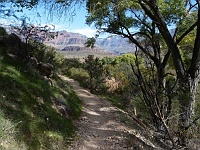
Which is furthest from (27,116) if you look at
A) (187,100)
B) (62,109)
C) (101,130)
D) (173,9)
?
(173,9)

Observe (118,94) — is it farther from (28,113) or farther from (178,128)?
(178,128)

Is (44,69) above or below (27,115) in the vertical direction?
above

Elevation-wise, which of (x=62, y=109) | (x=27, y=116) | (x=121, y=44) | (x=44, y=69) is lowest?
(x=62, y=109)

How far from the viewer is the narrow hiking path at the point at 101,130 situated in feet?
24.8

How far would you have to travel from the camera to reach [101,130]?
8.95 metres

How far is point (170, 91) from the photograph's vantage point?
553cm

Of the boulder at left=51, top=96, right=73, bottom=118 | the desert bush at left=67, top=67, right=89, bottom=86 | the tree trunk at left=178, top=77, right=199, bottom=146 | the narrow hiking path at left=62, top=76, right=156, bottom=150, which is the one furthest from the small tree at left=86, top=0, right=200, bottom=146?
the desert bush at left=67, top=67, right=89, bottom=86

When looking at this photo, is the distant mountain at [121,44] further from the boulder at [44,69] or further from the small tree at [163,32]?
the boulder at [44,69]

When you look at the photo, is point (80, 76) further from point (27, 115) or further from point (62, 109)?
point (27, 115)

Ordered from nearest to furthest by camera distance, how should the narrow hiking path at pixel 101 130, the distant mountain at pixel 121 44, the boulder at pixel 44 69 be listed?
1. the narrow hiking path at pixel 101 130
2. the distant mountain at pixel 121 44
3. the boulder at pixel 44 69

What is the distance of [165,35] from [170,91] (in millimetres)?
1487

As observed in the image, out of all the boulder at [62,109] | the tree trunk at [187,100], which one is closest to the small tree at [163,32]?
the tree trunk at [187,100]

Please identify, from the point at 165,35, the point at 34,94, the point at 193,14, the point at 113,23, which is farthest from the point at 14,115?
the point at 193,14

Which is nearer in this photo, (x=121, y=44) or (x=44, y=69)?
(x=121, y=44)
